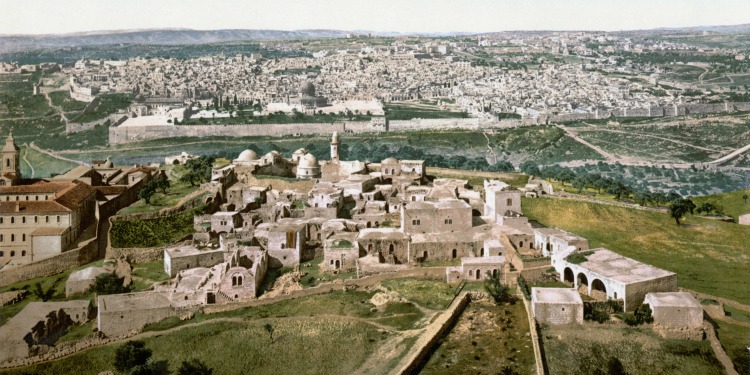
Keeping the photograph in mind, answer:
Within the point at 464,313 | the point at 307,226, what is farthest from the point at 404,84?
the point at 464,313

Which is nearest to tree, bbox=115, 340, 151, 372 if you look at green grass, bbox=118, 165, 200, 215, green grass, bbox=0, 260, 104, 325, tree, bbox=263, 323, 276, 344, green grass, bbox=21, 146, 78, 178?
tree, bbox=263, 323, 276, 344

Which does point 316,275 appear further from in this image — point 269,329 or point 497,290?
point 497,290

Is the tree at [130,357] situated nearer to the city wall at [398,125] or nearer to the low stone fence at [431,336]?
the low stone fence at [431,336]

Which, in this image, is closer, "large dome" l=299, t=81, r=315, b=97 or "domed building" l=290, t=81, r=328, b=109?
"domed building" l=290, t=81, r=328, b=109

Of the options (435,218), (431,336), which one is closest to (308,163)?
(435,218)

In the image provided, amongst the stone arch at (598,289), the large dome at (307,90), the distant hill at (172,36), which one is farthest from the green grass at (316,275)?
the distant hill at (172,36)

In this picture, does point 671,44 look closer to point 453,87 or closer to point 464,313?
point 453,87

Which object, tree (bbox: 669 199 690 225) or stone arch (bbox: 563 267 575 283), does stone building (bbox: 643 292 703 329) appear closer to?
stone arch (bbox: 563 267 575 283)
